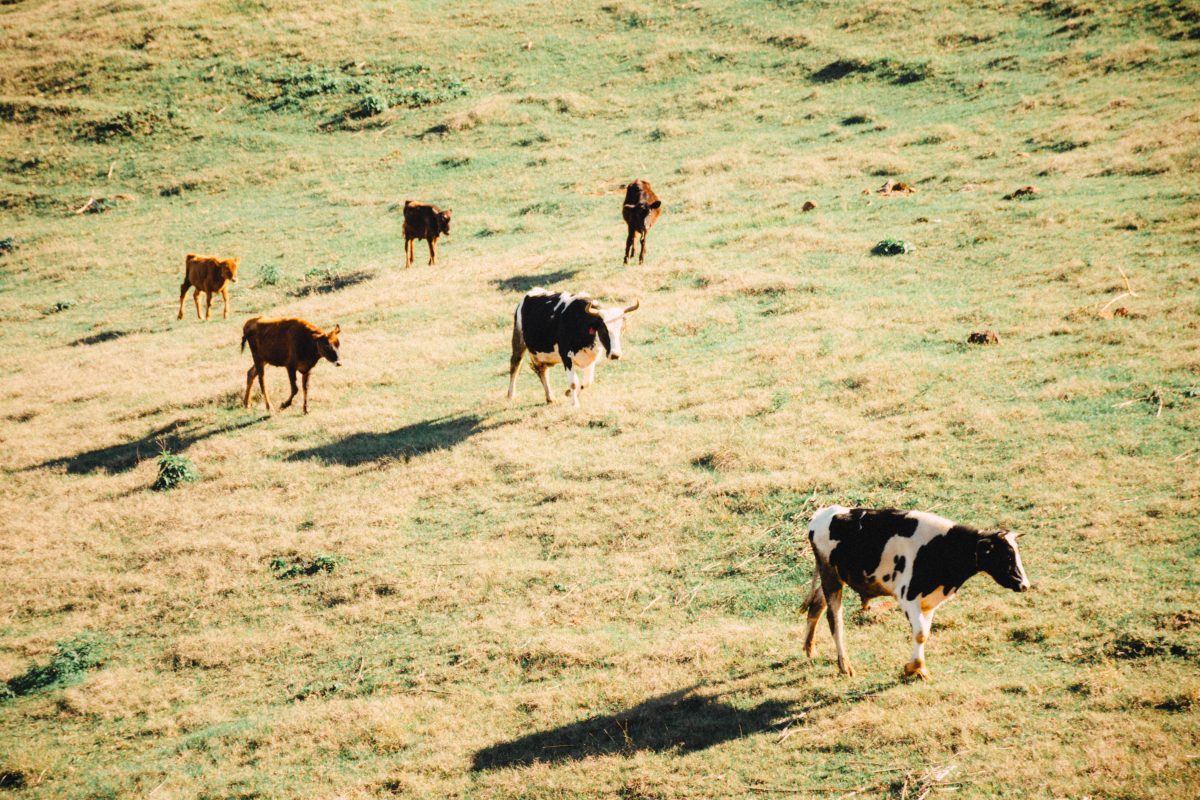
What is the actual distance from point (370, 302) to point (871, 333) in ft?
45.8

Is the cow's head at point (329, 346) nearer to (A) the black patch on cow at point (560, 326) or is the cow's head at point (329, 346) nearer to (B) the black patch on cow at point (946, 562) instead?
(A) the black patch on cow at point (560, 326)

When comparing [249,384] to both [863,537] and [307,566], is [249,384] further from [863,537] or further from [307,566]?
[863,537]

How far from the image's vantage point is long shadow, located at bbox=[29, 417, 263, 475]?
17.1m

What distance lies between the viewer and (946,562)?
26.5 ft

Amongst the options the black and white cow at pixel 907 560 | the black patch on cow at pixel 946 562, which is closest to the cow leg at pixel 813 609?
the black and white cow at pixel 907 560

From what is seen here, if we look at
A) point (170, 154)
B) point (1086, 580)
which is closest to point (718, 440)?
point (1086, 580)

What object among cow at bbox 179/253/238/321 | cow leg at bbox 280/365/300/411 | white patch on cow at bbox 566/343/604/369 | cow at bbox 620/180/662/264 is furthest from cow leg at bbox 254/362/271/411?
cow at bbox 620/180/662/264

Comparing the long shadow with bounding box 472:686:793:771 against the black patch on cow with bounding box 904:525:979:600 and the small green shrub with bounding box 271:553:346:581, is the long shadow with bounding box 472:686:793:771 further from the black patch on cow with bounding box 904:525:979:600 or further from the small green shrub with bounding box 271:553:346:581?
the small green shrub with bounding box 271:553:346:581

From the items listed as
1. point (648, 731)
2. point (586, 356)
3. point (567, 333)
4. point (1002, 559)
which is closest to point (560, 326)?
point (567, 333)

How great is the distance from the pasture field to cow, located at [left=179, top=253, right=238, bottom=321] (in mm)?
949

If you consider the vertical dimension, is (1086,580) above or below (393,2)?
below

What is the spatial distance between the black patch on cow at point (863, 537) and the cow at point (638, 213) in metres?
16.2

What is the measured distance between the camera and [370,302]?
79.9ft

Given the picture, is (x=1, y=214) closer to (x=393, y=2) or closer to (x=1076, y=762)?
(x=393, y=2)
